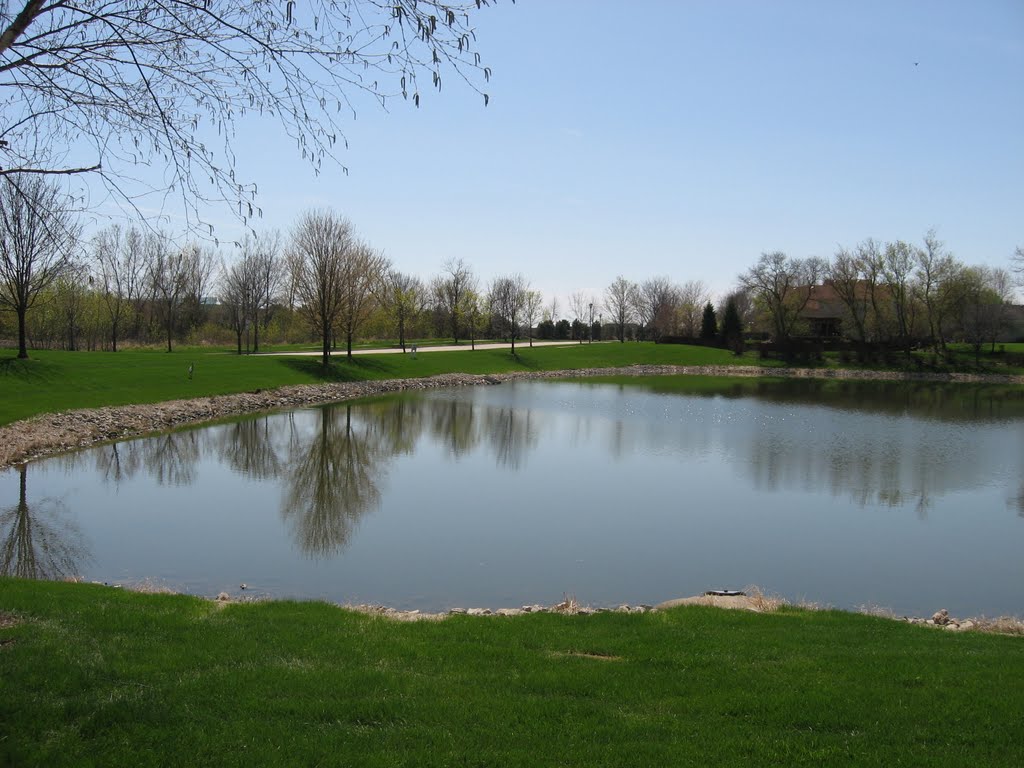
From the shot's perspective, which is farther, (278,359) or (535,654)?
(278,359)

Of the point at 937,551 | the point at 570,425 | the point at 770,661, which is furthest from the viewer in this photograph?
the point at 570,425

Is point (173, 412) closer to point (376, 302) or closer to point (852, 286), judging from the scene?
point (376, 302)

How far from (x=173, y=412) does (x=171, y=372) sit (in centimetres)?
610

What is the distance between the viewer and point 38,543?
1188 centimetres

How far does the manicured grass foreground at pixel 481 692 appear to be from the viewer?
13.6 ft

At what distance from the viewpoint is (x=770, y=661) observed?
589cm

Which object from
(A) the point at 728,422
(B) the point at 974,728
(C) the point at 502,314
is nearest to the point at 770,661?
(B) the point at 974,728

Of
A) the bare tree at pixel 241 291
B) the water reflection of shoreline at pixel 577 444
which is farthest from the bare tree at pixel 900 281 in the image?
the bare tree at pixel 241 291

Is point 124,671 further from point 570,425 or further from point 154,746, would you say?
point 570,425

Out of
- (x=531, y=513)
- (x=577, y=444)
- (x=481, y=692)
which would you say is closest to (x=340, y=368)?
(x=577, y=444)

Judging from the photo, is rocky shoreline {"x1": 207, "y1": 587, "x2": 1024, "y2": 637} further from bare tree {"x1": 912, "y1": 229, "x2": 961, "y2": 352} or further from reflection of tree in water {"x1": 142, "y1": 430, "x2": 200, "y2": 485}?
bare tree {"x1": 912, "y1": 229, "x2": 961, "y2": 352}

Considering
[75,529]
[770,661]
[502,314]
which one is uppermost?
[502,314]

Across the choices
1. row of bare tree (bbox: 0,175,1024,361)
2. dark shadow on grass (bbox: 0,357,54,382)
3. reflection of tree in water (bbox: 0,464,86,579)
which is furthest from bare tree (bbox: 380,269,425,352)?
reflection of tree in water (bbox: 0,464,86,579)

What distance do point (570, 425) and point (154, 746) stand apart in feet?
79.7
